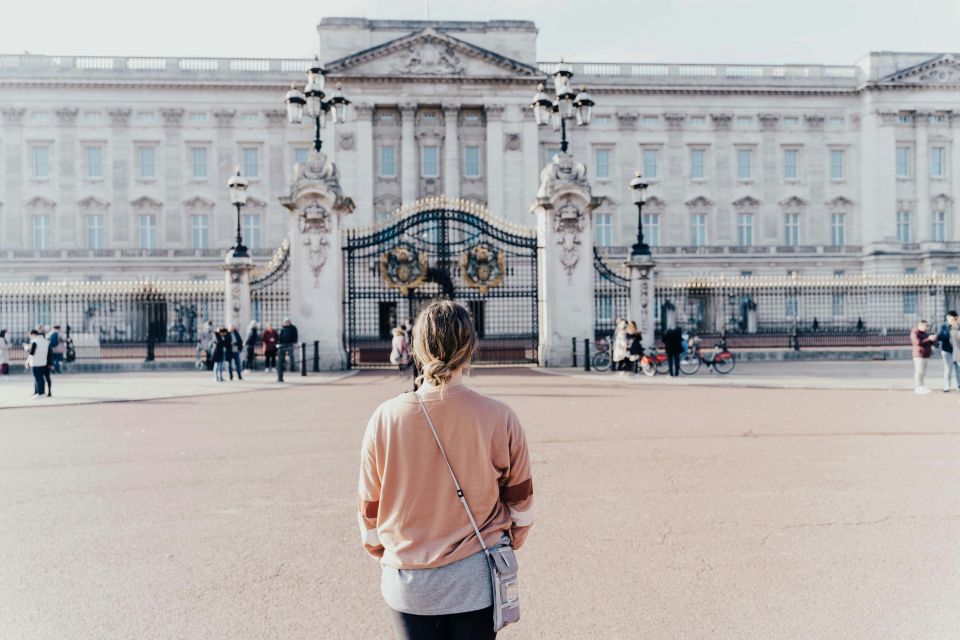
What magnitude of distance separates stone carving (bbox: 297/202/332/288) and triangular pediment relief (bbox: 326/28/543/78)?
1332 inches

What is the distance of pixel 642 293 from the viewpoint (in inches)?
918

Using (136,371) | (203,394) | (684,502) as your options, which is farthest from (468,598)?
(136,371)

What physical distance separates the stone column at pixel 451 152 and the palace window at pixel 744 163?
21.2 meters

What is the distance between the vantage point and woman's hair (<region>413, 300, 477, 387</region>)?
265 centimetres

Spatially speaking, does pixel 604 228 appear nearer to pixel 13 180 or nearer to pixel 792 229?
pixel 792 229

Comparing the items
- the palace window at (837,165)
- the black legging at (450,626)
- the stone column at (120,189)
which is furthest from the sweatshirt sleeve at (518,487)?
the palace window at (837,165)

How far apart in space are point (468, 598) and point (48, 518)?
5.25 metres

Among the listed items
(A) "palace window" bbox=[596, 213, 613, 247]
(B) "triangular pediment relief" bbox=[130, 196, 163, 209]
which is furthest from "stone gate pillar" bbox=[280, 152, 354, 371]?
(A) "palace window" bbox=[596, 213, 613, 247]

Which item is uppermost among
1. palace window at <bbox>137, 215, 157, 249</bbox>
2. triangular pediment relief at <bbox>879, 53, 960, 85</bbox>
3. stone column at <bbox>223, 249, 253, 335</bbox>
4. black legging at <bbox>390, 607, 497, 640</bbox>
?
triangular pediment relief at <bbox>879, 53, 960, 85</bbox>

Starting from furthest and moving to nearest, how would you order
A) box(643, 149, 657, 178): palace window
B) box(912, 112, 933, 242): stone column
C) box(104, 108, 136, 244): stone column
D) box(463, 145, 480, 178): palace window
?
box(912, 112, 933, 242): stone column → box(643, 149, 657, 178): palace window → box(463, 145, 480, 178): palace window → box(104, 108, 136, 244): stone column

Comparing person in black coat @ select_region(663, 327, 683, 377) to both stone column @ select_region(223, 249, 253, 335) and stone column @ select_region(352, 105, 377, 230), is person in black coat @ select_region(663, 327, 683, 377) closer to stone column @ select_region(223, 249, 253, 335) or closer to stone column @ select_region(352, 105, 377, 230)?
stone column @ select_region(223, 249, 253, 335)

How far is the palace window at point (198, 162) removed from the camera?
54.5 m

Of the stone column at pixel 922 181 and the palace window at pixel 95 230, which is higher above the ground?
the stone column at pixel 922 181

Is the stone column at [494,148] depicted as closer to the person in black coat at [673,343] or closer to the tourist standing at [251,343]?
the tourist standing at [251,343]
